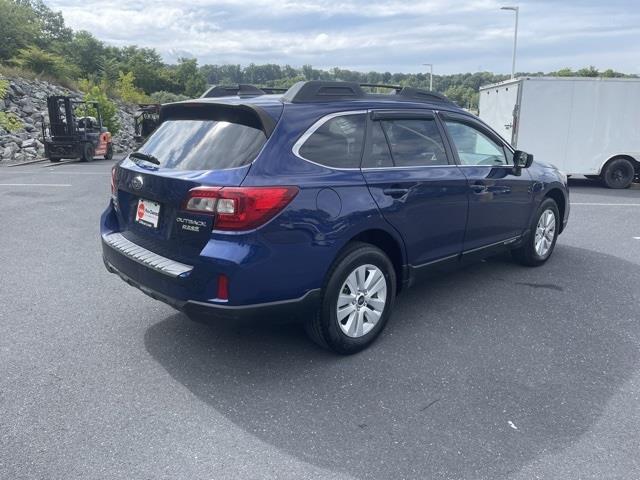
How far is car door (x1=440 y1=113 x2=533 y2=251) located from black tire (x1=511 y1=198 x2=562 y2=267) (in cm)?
21

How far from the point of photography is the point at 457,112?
15.1ft

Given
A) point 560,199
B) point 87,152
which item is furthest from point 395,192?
point 87,152

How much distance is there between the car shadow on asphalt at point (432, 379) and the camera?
264cm

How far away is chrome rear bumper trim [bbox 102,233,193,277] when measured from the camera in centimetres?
313

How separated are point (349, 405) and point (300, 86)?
6.98 feet

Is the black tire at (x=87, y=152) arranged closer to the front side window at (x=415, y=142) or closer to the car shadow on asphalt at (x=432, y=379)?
the car shadow on asphalt at (x=432, y=379)

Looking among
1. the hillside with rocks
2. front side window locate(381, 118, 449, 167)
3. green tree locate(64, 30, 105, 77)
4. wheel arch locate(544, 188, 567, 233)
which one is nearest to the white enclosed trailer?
wheel arch locate(544, 188, 567, 233)

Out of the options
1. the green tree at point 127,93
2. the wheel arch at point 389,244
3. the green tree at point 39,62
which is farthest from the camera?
the green tree at point 127,93

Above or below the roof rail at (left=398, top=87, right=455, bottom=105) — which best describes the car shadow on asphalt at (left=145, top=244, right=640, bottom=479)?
below

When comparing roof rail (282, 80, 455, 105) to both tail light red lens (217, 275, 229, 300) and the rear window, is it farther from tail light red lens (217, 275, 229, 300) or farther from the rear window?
tail light red lens (217, 275, 229, 300)

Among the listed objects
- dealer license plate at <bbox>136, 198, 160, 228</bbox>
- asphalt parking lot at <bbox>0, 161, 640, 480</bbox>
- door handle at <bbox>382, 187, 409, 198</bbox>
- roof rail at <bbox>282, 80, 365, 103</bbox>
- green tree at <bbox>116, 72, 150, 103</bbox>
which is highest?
green tree at <bbox>116, 72, 150, 103</bbox>

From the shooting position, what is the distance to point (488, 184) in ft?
15.2

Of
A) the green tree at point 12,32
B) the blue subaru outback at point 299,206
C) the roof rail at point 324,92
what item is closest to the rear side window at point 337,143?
the blue subaru outback at point 299,206

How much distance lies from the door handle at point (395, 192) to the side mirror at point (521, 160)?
72.3 inches
